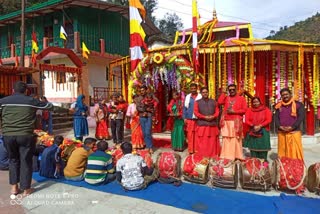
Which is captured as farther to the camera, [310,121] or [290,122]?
[310,121]

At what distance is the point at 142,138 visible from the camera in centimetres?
743

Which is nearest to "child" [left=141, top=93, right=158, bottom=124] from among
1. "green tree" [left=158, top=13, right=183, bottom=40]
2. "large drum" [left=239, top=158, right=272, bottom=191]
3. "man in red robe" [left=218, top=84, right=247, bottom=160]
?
"man in red robe" [left=218, top=84, right=247, bottom=160]

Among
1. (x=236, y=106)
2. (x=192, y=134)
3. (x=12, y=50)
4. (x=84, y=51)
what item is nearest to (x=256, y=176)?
(x=236, y=106)

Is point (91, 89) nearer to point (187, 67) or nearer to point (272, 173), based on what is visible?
point (187, 67)

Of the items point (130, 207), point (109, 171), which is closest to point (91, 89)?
point (109, 171)

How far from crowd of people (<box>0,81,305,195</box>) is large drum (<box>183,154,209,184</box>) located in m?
0.54

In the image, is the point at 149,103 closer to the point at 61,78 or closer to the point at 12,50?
the point at 61,78

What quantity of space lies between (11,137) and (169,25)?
120 feet

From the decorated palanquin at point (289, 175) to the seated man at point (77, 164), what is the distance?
3009 millimetres

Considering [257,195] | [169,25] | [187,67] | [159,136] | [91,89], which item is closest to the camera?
[257,195]

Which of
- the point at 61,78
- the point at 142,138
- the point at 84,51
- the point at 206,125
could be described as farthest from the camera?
the point at 61,78

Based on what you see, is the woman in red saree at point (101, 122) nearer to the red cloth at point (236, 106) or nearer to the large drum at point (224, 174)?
the red cloth at point (236, 106)

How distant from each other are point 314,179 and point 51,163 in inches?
166

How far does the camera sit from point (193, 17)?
7.34 metres
